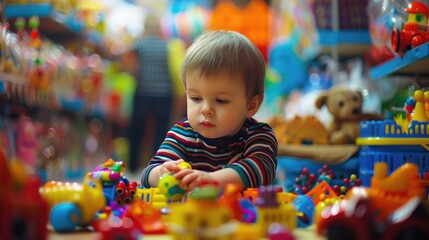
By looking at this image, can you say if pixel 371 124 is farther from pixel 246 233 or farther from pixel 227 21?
pixel 227 21

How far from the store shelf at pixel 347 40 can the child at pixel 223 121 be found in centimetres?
149

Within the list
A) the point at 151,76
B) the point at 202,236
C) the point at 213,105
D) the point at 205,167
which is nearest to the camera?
the point at 202,236

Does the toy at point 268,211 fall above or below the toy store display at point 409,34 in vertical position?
below

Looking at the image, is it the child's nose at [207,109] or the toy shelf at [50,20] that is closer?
the child's nose at [207,109]

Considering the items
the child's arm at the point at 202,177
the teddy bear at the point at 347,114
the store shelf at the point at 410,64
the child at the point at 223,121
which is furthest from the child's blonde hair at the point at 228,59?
the teddy bear at the point at 347,114

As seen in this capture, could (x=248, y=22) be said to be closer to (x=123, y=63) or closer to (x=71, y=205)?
(x=123, y=63)

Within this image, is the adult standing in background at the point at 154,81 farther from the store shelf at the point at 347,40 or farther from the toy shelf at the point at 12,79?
the toy shelf at the point at 12,79

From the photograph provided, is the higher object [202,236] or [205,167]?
[202,236]

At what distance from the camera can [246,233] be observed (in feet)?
2.63

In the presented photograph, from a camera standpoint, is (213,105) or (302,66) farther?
(302,66)

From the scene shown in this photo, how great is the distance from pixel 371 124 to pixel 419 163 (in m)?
Answer: 0.21

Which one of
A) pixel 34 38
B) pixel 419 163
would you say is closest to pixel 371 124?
pixel 419 163

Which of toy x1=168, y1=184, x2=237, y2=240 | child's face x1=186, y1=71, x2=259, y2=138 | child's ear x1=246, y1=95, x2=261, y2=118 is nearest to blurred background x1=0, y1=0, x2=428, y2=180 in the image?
child's ear x1=246, y1=95, x2=261, y2=118

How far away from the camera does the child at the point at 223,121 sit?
1.40 meters
